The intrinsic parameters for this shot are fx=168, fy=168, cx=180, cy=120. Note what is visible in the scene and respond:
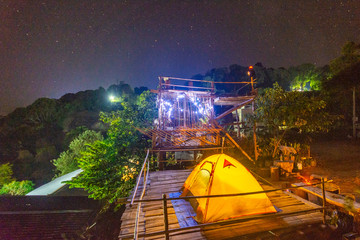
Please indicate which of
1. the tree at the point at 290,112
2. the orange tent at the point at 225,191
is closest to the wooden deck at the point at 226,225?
the orange tent at the point at 225,191

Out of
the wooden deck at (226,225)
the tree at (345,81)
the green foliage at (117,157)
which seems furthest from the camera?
the tree at (345,81)

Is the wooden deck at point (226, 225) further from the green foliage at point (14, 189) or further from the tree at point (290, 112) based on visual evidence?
the green foliage at point (14, 189)

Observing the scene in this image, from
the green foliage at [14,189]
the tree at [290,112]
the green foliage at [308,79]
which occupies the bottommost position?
the green foliage at [14,189]

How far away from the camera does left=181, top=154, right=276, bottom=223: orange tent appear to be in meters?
3.92

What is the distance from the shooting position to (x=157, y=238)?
358cm

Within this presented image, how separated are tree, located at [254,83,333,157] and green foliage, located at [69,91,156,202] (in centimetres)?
695

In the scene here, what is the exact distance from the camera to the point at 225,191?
4.17 meters

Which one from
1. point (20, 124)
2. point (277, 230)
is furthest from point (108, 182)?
point (20, 124)

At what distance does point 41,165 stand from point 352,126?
44788 millimetres

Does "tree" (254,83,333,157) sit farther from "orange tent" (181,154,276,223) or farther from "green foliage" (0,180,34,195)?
"green foliage" (0,180,34,195)

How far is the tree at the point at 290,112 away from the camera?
853 cm

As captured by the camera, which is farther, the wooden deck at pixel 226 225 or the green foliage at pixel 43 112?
the green foliage at pixel 43 112

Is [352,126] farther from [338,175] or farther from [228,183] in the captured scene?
[228,183]

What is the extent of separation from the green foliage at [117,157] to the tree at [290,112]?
6950 millimetres
